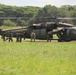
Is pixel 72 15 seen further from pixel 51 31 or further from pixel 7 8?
pixel 51 31

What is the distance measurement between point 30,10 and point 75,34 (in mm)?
109076

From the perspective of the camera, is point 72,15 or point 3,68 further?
point 72,15

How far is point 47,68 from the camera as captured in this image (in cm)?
1080

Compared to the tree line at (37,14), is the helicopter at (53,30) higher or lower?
higher

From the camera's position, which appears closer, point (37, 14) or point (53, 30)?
point (53, 30)

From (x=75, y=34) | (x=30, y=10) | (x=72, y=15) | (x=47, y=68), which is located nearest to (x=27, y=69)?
(x=47, y=68)

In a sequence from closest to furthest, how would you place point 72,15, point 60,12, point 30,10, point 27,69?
point 27,69 < point 72,15 < point 60,12 < point 30,10

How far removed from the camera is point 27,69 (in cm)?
1057

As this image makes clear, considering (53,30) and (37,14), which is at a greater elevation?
(53,30)

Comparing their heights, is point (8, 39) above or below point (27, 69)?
below

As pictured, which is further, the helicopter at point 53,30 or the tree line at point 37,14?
the tree line at point 37,14

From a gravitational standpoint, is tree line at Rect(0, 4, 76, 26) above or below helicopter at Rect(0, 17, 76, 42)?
below

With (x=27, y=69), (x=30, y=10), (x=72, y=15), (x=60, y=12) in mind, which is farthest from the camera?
(x=30, y=10)

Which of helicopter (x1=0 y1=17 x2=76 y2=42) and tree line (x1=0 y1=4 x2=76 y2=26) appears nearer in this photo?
helicopter (x1=0 y1=17 x2=76 y2=42)
